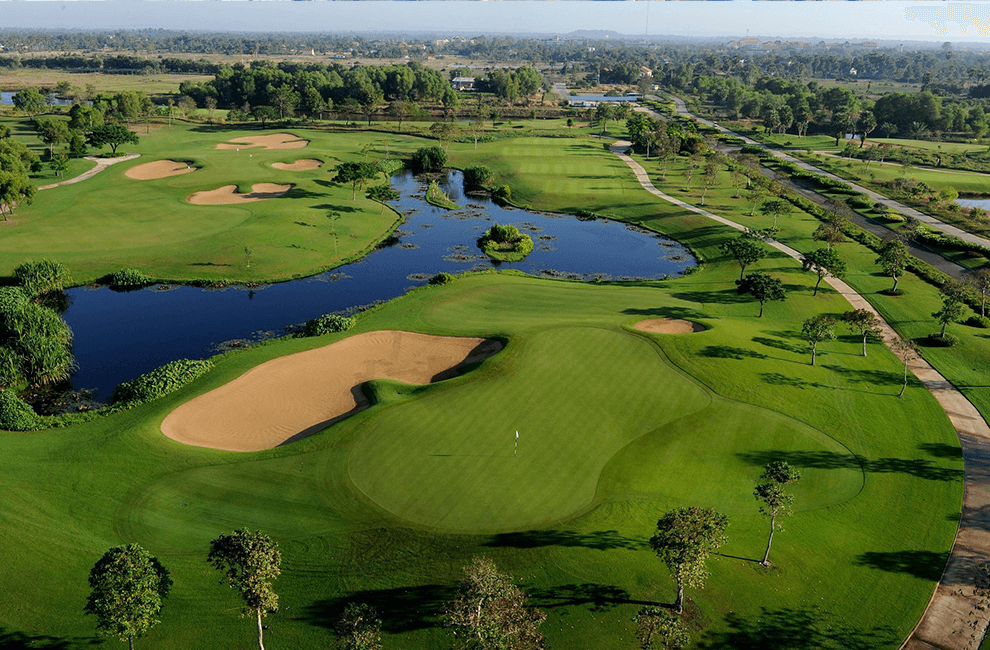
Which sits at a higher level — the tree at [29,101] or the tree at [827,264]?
the tree at [29,101]

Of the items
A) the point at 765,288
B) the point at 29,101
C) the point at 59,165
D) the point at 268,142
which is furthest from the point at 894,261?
the point at 29,101

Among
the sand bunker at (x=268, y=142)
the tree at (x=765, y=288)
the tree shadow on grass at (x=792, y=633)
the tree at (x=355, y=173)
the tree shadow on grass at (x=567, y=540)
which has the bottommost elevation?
the tree shadow on grass at (x=792, y=633)

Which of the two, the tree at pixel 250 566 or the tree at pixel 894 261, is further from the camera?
the tree at pixel 894 261

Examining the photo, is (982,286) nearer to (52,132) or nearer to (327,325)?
(327,325)

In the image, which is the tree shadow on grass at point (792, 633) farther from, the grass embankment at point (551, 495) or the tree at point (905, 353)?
the tree at point (905, 353)

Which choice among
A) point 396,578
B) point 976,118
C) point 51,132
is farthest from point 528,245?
point 976,118

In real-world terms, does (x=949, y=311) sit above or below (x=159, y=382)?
above

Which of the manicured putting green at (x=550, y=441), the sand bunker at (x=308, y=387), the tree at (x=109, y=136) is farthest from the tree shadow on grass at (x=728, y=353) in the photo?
the tree at (x=109, y=136)
